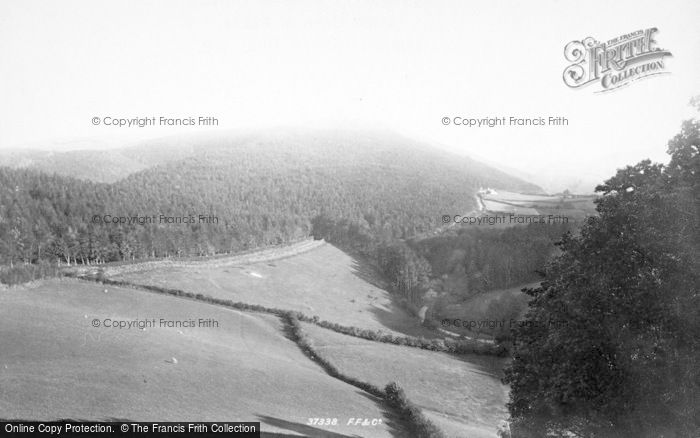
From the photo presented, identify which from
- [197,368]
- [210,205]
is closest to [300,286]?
[197,368]

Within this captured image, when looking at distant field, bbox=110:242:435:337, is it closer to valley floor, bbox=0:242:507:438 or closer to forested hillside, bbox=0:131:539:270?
valley floor, bbox=0:242:507:438

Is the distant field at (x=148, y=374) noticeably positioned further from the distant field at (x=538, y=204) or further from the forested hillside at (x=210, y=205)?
the distant field at (x=538, y=204)

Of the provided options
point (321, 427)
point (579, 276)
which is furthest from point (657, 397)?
point (321, 427)

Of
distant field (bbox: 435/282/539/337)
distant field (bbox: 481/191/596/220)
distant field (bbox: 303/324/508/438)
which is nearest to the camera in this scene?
distant field (bbox: 303/324/508/438)

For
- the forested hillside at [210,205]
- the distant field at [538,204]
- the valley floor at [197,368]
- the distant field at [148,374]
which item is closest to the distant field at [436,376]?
the valley floor at [197,368]

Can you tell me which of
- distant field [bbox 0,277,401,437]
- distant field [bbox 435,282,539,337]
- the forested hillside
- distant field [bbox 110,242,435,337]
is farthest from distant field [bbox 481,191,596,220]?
distant field [bbox 0,277,401,437]

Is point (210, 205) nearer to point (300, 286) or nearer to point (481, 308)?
point (300, 286)
